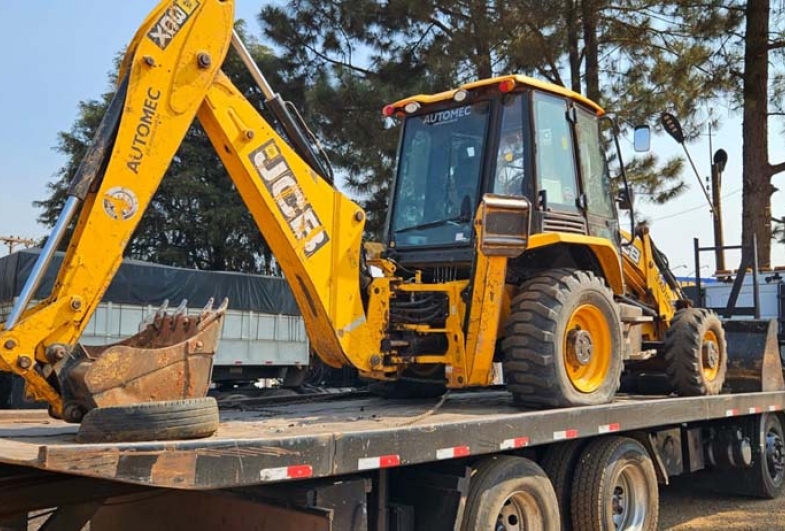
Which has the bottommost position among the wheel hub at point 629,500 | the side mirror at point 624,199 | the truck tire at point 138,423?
the wheel hub at point 629,500

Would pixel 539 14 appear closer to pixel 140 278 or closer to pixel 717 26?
pixel 717 26

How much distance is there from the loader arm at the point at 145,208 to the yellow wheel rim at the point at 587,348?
60.4 inches

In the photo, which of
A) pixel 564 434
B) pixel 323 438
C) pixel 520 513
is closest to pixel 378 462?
pixel 323 438

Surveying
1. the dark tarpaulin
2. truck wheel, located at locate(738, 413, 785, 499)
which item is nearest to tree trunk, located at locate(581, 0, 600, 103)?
the dark tarpaulin

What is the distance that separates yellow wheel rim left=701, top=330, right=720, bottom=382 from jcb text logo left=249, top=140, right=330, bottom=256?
4148 mm

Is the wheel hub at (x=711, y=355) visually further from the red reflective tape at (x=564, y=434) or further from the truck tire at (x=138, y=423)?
the truck tire at (x=138, y=423)

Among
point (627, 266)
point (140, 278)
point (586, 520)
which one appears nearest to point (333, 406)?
point (586, 520)

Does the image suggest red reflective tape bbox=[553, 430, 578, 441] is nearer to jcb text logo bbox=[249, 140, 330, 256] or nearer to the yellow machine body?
the yellow machine body

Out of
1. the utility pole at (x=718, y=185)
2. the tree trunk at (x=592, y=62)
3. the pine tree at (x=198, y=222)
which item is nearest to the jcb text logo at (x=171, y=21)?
the tree trunk at (x=592, y=62)

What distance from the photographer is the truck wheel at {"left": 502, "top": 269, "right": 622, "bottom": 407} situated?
542 cm

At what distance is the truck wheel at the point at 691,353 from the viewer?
23.2ft

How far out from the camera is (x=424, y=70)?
14688mm

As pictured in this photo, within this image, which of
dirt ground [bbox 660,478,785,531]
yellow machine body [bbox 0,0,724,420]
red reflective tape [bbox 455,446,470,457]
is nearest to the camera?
yellow machine body [bbox 0,0,724,420]

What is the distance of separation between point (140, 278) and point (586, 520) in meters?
10.1
